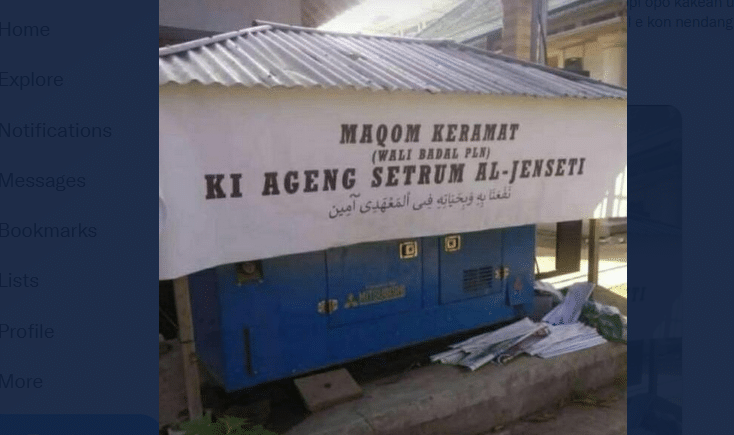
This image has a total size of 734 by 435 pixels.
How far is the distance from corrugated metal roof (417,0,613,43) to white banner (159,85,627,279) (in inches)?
326

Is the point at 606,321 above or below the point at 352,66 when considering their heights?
below

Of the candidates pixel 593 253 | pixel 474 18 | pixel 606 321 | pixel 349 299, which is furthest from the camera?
pixel 474 18

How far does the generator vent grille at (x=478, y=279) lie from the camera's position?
19.6 feet

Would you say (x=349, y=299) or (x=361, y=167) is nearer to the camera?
(x=361, y=167)

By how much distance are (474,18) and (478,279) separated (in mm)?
13568

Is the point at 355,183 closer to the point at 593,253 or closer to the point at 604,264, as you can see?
the point at 593,253

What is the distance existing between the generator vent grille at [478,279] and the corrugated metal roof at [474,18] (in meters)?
8.75

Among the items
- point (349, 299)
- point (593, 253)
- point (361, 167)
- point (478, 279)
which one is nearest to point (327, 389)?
point (349, 299)

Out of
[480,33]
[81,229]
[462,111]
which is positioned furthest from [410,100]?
[480,33]

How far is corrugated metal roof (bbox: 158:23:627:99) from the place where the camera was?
382cm

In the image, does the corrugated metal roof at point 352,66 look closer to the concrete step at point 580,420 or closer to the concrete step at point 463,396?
the concrete step at point 463,396

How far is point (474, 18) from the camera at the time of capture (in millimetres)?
17125

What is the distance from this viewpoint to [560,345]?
18.8 feet

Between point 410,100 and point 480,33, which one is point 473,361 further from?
point 480,33
